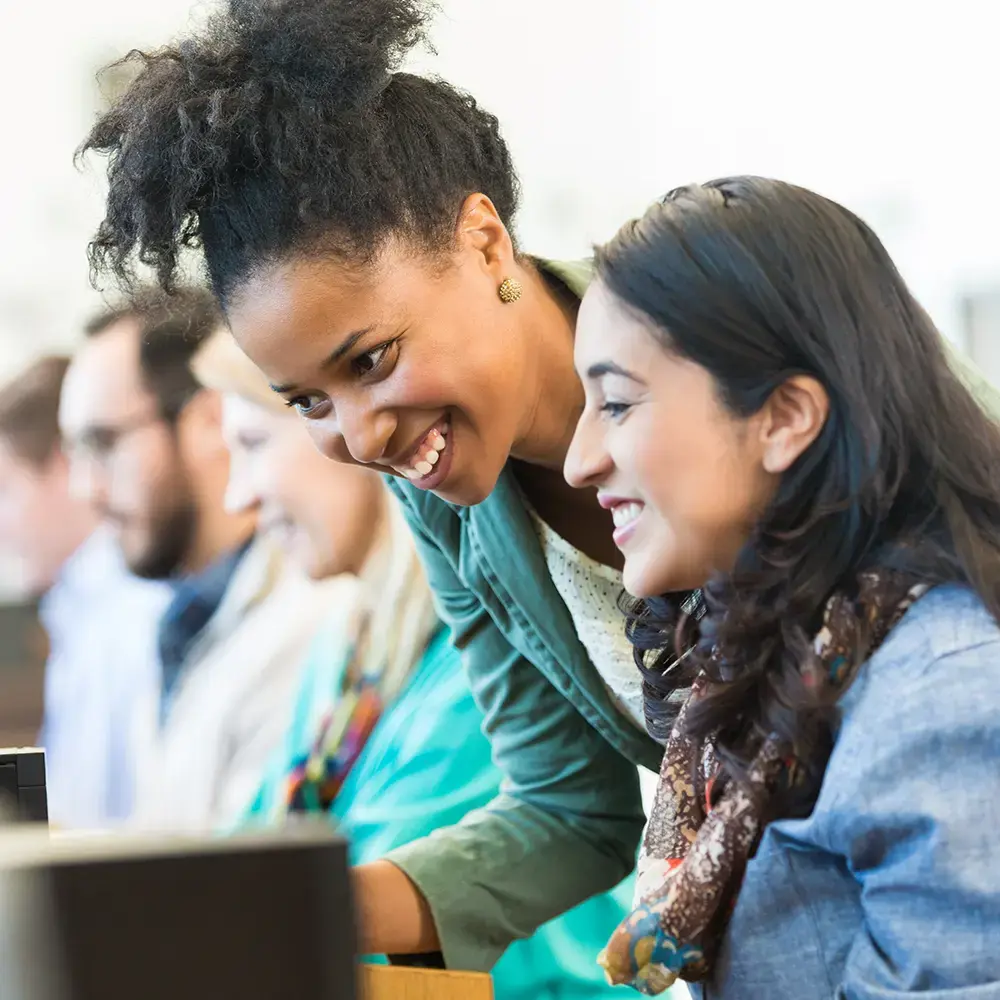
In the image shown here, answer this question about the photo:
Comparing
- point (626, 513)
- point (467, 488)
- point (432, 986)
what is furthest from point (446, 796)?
point (626, 513)

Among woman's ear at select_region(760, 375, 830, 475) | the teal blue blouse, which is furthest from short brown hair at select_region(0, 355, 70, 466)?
woman's ear at select_region(760, 375, 830, 475)

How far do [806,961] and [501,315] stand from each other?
0.56 meters

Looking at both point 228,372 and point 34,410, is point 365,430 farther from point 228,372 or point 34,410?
point 34,410

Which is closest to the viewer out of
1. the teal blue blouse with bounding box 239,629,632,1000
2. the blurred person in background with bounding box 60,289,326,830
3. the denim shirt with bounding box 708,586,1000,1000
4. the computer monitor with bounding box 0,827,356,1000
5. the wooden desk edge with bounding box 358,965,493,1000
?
the computer monitor with bounding box 0,827,356,1000

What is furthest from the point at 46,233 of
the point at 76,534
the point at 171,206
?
the point at 171,206

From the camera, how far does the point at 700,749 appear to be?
920 mm

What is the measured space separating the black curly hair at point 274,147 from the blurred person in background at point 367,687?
1003mm

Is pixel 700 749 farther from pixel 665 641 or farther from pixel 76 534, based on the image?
pixel 76 534

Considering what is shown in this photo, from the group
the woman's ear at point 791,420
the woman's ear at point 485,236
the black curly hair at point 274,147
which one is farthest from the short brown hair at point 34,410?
the woman's ear at point 791,420

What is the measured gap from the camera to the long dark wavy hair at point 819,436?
819mm

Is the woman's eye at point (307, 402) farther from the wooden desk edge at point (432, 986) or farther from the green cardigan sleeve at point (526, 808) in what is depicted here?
the wooden desk edge at point (432, 986)

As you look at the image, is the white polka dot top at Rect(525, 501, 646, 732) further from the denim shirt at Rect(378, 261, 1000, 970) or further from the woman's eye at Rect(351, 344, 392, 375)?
the woman's eye at Rect(351, 344, 392, 375)

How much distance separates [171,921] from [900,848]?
1.43 feet

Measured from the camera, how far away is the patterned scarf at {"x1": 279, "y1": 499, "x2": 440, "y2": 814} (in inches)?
84.6
